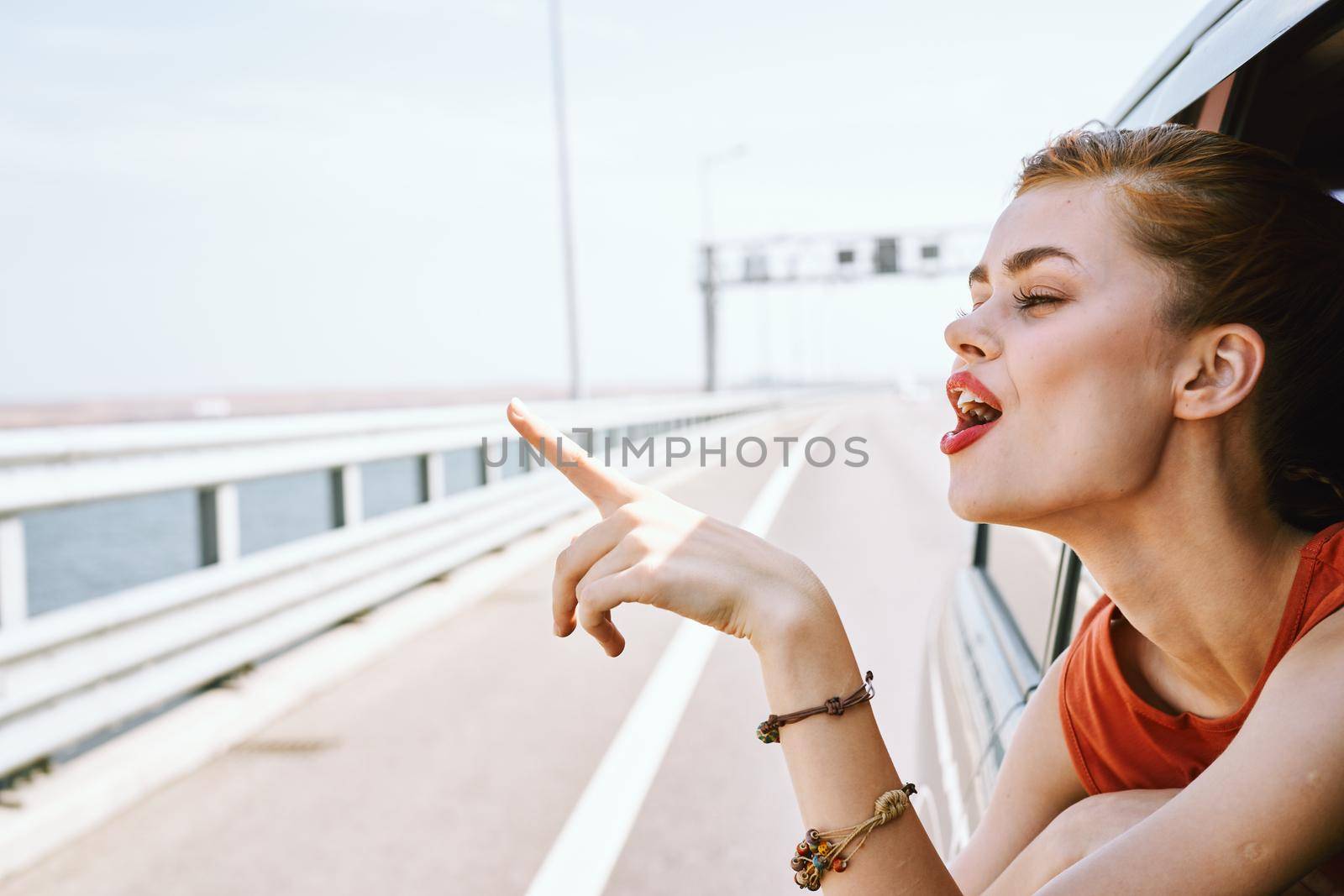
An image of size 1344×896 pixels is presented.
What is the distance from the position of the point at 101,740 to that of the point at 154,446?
132 centimetres

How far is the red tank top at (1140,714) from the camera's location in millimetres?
1425

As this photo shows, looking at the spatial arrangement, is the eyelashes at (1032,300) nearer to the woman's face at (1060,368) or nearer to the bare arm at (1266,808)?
the woman's face at (1060,368)

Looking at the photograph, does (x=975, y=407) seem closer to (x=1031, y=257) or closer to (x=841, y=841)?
(x=1031, y=257)

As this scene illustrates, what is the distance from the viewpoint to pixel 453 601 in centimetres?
805

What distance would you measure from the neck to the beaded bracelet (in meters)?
0.49

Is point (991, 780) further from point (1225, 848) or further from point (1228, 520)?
point (1225, 848)

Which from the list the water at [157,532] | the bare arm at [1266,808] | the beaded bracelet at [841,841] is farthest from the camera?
the water at [157,532]

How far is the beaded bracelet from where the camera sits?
153cm

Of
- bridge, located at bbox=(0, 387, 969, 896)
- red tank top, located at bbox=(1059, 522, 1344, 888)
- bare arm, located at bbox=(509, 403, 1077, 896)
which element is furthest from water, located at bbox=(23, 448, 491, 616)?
red tank top, located at bbox=(1059, 522, 1344, 888)

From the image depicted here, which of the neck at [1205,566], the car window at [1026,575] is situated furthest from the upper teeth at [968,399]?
the car window at [1026,575]

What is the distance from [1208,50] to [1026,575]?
5.42 feet

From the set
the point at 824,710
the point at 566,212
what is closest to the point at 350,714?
the point at 824,710

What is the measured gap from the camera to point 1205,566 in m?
1.62

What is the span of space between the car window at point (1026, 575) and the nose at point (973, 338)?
910 millimetres
